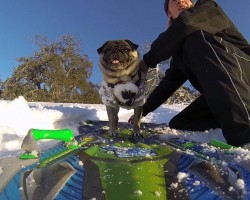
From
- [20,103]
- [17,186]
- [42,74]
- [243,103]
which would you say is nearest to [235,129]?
[243,103]

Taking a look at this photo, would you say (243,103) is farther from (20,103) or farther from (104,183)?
(20,103)

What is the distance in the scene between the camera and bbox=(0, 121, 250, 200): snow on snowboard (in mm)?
1188

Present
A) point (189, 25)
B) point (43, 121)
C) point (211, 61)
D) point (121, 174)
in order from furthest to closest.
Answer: point (43, 121), point (189, 25), point (211, 61), point (121, 174)

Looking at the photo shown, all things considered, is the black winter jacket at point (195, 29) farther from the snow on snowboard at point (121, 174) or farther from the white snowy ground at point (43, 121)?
the snow on snowboard at point (121, 174)

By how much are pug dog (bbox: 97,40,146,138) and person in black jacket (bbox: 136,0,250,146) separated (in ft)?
0.50

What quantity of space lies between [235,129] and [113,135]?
0.89m

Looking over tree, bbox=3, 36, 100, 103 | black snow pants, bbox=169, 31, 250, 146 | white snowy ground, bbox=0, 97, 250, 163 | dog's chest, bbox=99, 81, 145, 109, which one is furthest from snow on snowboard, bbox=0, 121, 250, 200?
tree, bbox=3, 36, 100, 103

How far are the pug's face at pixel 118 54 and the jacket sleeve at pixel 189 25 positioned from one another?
161mm

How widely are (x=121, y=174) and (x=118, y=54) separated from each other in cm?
135

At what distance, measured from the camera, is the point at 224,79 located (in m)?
2.01

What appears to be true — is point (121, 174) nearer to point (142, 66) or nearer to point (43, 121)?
point (142, 66)

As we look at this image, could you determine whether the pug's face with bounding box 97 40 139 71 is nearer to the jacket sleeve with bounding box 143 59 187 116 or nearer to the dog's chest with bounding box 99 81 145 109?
the dog's chest with bounding box 99 81 145 109

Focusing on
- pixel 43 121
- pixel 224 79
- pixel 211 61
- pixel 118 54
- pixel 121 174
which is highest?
pixel 118 54

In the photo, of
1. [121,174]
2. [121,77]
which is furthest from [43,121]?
[121,174]
